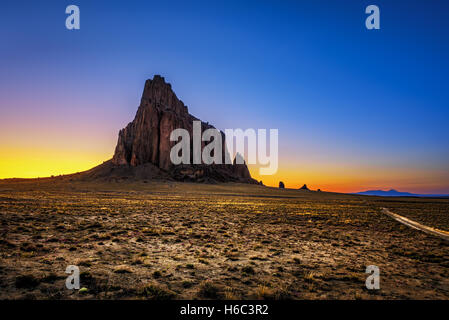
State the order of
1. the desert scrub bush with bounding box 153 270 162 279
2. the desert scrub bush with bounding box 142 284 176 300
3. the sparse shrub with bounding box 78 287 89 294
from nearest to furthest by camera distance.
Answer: the desert scrub bush with bounding box 142 284 176 300 < the sparse shrub with bounding box 78 287 89 294 < the desert scrub bush with bounding box 153 270 162 279

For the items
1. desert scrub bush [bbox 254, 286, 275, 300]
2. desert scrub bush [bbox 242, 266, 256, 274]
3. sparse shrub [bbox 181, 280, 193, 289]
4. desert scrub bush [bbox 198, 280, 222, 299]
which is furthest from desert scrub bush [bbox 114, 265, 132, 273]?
desert scrub bush [bbox 254, 286, 275, 300]

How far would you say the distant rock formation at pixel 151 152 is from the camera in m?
124

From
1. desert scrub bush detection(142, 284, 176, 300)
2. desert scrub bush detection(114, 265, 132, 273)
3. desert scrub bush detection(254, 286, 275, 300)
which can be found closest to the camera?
desert scrub bush detection(142, 284, 176, 300)

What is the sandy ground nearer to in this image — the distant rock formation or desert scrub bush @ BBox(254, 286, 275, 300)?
desert scrub bush @ BBox(254, 286, 275, 300)

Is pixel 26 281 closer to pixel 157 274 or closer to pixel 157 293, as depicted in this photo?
pixel 157 274

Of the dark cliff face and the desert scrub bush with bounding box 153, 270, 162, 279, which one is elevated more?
the dark cliff face

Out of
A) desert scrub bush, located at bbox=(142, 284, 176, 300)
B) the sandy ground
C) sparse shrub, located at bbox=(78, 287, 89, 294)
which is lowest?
the sandy ground

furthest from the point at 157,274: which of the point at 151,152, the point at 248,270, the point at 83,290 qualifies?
the point at 151,152

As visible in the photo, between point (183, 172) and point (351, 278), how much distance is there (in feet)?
402

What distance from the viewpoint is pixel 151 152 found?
5399 inches

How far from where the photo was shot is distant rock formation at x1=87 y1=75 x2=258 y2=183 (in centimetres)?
12350

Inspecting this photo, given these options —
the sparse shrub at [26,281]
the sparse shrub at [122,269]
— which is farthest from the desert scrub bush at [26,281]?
the sparse shrub at [122,269]
